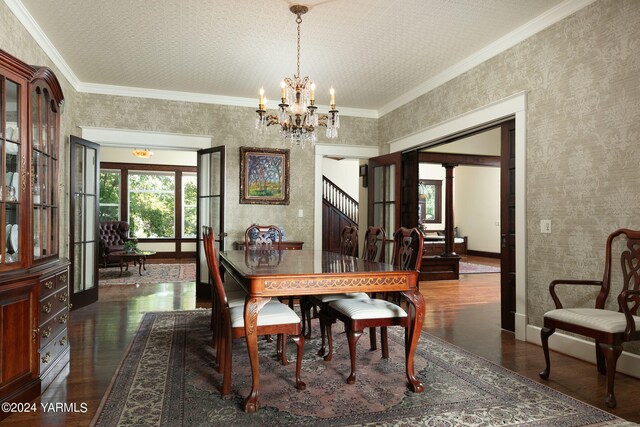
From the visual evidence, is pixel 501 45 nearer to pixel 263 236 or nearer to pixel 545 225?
pixel 545 225

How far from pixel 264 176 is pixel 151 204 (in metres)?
5.84

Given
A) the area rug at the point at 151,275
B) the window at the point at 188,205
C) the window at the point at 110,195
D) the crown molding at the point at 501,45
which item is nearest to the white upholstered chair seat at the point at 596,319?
the crown molding at the point at 501,45

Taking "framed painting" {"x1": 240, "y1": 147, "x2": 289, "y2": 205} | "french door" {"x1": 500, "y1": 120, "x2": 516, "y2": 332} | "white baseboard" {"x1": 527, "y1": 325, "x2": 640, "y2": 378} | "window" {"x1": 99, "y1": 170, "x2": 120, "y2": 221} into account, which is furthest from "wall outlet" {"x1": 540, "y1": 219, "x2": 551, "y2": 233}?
"window" {"x1": 99, "y1": 170, "x2": 120, "y2": 221}

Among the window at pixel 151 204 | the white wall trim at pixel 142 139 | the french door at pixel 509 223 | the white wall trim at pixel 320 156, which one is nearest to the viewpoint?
the french door at pixel 509 223

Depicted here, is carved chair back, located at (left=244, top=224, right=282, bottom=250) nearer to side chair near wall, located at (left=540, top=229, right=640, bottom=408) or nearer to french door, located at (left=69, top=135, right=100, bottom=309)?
french door, located at (left=69, top=135, right=100, bottom=309)

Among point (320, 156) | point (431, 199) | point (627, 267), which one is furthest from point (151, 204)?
point (627, 267)

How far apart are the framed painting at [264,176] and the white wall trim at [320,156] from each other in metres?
0.47

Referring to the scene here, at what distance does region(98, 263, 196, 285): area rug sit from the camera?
23.7ft

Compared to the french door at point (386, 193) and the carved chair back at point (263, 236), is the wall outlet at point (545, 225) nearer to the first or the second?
the french door at point (386, 193)

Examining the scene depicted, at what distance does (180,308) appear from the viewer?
16.4 ft

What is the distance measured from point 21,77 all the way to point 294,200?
13.6ft

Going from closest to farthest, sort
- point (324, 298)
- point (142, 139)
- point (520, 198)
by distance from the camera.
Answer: point (324, 298) < point (520, 198) < point (142, 139)

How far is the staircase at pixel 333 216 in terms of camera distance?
9531 millimetres

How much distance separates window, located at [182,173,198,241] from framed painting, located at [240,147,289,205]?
5.44m
